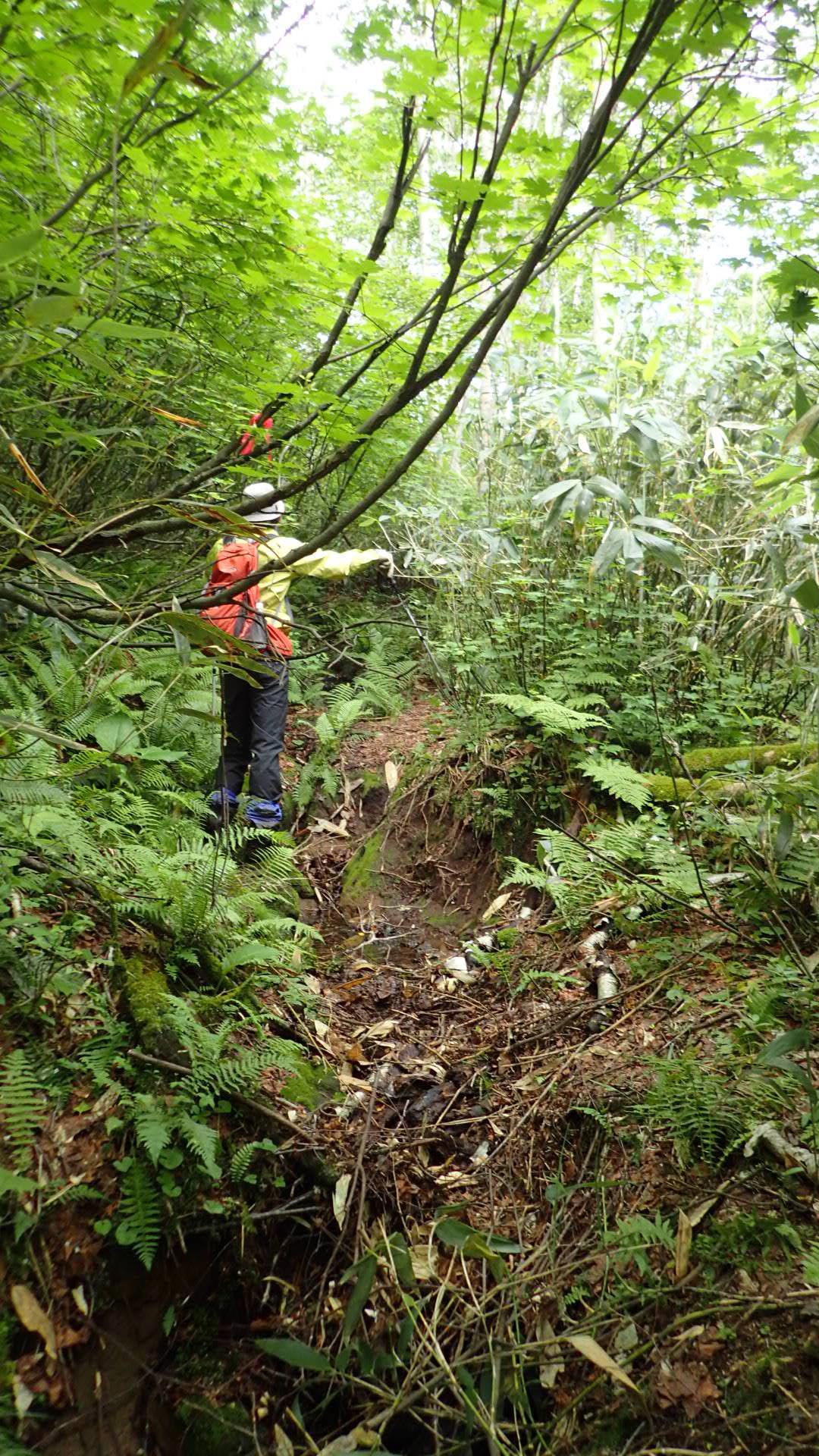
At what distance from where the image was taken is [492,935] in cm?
392

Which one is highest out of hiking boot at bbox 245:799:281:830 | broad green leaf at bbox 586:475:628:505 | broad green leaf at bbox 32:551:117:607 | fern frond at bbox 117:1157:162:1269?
broad green leaf at bbox 586:475:628:505

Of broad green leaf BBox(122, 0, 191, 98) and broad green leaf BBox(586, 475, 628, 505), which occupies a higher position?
broad green leaf BBox(122, 0, 191, 98)

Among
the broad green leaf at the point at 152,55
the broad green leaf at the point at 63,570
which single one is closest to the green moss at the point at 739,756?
the broad green leaf at the point at 63,570

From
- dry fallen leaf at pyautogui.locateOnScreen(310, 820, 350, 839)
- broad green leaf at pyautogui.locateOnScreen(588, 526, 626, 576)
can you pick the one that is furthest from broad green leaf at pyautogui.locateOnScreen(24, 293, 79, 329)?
dry fallen leaf at pyautogui.locateOnScreen(310, 820, 350, 839)

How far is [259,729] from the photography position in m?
4.84

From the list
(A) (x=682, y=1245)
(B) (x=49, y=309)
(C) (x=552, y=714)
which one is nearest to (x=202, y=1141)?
(A) (x=682, y=1245)

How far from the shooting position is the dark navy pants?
4840 mm

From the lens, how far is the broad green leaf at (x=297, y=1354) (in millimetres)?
1890

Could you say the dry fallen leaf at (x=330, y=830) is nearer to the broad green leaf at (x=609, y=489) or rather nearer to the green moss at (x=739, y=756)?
the green moss at (x=739, y=756)

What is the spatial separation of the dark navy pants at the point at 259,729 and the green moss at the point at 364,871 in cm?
68

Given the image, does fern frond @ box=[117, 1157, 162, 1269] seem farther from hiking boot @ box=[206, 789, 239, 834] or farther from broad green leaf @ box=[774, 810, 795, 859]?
hiking boot @ box=[206, 789, 239, 834]

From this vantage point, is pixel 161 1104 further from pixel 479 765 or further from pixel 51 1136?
pixel 479 765

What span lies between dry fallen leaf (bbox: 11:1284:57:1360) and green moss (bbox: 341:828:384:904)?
285 centimetres

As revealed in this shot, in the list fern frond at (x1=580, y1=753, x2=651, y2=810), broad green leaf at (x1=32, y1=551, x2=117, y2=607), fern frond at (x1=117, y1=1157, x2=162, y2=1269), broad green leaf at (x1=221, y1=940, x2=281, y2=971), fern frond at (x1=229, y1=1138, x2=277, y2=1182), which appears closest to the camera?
broad green leaf at (x1=32, y1=551, x2=117, y2=607)
